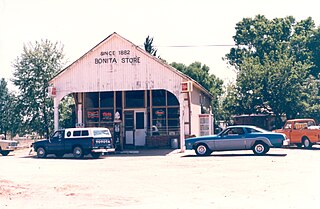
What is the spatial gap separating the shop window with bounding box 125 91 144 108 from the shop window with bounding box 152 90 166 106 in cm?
81

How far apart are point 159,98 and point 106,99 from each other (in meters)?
3.65

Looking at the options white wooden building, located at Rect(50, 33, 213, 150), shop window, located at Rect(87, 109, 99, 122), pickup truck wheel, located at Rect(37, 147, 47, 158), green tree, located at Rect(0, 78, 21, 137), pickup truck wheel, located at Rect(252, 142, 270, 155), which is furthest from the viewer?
green tree, located at Rect(0, 78, 21, 137)

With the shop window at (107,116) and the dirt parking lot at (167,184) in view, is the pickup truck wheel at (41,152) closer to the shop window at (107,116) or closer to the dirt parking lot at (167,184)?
the dirt parking lot at (167,184)

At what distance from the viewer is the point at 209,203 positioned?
1176 centimetres

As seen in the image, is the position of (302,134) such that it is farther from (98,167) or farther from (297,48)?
(297,48)

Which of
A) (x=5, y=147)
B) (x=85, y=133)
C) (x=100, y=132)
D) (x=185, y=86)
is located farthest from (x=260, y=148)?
(x=5, y=147)

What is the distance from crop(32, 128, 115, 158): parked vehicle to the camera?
2545 cm

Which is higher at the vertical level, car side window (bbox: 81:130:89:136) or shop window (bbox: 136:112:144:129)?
shop window (bbox: 136:112:144:129)

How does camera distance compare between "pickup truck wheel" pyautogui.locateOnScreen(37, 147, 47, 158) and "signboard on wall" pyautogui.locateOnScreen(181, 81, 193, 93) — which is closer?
"pickup truck wheel" pyautogui.locateOnScreen(37, 147, 47, 158)

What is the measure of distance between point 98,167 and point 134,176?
3918 millimetres

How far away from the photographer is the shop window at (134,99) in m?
33.4

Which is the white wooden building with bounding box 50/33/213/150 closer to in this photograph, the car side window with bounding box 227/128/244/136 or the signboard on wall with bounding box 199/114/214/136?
the signboard on wall with bounding box 199/114/214/136

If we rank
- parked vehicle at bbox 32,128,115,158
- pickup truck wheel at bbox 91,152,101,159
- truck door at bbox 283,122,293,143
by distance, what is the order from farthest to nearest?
truck door at bbox 283,122,293,143
pickup truck wheel at bbox 91,152,101,159
parked vehicle at bbox 32,128,115,158

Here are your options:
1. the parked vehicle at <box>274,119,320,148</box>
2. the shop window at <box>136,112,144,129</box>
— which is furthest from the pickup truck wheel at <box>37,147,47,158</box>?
the parked vehicle at <box>274,119,320,148</box>
